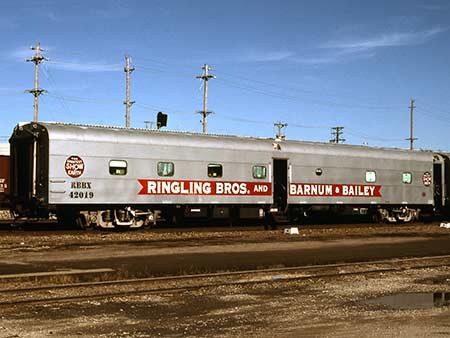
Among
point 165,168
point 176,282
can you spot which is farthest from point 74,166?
point 176,282

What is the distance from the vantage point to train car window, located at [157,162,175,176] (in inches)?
957

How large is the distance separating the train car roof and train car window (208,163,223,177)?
2.53 ft

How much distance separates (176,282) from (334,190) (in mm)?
18954

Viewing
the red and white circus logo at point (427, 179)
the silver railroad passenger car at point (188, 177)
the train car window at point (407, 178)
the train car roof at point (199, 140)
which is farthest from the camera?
the red and white circus logo at point (427, 179)

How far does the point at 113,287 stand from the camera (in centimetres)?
1052

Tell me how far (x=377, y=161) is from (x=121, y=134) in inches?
534

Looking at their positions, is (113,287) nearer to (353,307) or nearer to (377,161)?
(353,307)

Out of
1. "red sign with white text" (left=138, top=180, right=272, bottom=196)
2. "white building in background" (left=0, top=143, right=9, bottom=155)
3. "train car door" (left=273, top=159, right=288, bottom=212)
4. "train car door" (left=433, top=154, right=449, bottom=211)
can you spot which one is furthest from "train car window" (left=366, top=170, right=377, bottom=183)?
"white building in background" (left=0, top=143, right=9, bottom=155)

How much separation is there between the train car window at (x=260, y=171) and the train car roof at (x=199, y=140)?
2.46 feet

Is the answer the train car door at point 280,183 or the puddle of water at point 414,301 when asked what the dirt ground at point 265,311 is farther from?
the train car door at point 280,183

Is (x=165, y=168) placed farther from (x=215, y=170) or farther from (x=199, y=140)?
(x=215, y=170)

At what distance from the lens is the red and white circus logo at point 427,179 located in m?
33.1

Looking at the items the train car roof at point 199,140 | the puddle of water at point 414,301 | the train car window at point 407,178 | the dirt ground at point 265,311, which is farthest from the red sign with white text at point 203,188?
the puddle of water at point 414,301

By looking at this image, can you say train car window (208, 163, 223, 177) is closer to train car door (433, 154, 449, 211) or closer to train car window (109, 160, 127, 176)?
train car window (109, 160, 127, 176)
